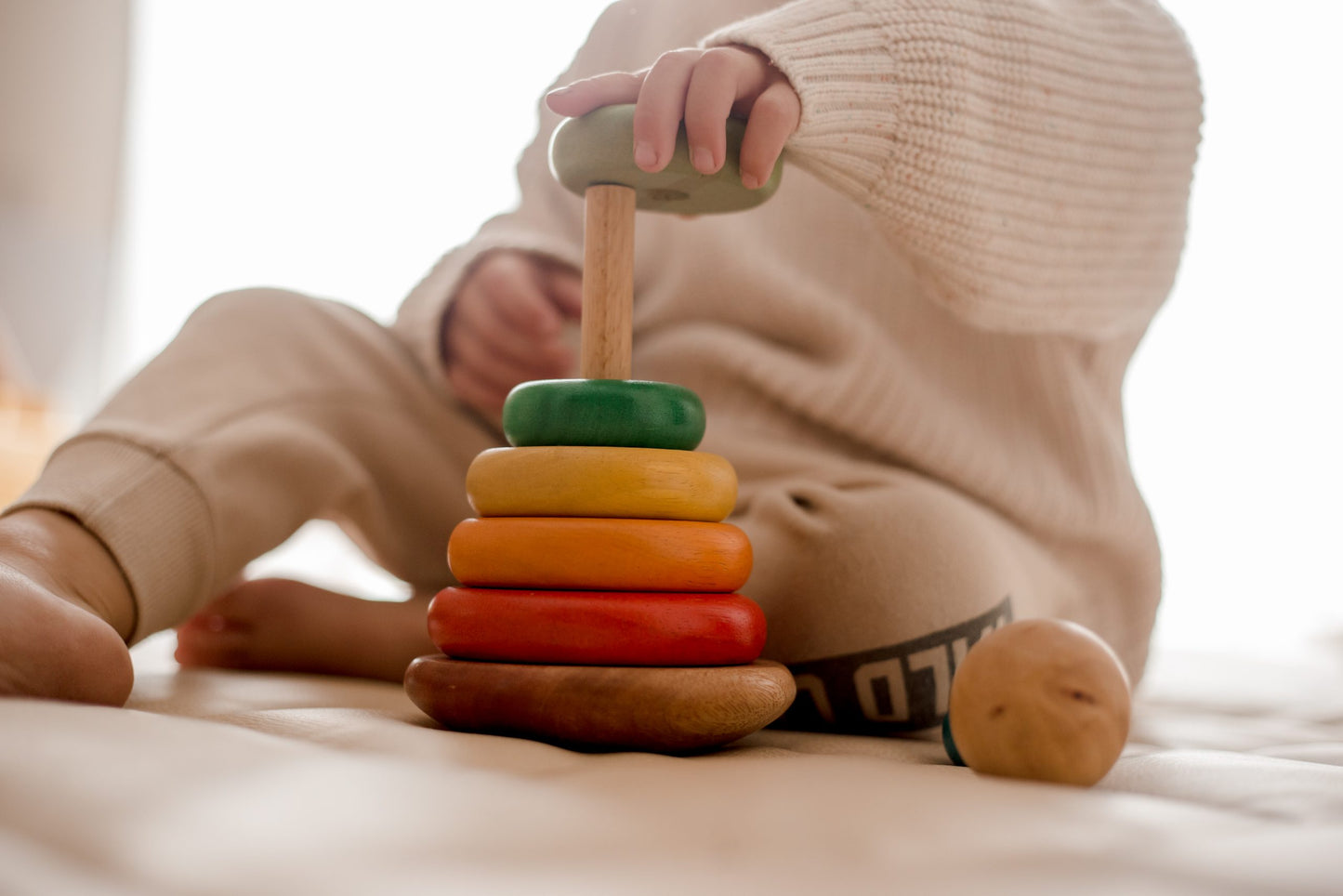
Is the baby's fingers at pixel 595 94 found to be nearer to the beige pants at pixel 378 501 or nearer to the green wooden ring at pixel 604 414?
the green wooden ring at pixel 604 414

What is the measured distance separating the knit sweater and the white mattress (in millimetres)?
303

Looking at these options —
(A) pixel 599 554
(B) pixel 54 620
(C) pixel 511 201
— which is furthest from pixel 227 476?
(C) pixel 511 201

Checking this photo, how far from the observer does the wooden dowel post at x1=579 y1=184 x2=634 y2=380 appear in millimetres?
516

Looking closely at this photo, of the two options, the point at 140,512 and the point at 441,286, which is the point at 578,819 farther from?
the point at 441,286

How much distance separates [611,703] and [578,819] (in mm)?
108

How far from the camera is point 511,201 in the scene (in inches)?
63.0

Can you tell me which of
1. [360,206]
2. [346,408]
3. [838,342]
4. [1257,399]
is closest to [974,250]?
[838,342]

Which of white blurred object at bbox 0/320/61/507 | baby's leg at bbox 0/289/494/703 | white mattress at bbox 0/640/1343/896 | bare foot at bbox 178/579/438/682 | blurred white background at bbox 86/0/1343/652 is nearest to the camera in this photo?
white mattress at bbox 0/640/1343/896

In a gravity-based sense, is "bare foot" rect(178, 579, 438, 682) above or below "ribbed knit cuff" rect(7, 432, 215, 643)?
below

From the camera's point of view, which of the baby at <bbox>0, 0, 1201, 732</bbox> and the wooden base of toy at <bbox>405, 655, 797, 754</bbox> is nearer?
the wooden base of toy at <bbox>405, 655, 797, 754</bbox>

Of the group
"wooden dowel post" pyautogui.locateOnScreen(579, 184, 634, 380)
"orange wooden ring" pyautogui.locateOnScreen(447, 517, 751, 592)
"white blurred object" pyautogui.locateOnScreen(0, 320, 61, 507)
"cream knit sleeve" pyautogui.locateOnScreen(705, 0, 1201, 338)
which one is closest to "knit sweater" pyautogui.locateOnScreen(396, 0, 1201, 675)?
"cream knit sleeve" pyautogui.locateOnScreen(705, 0, 1201, 338)

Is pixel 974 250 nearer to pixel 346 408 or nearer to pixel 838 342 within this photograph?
pixel 838 342

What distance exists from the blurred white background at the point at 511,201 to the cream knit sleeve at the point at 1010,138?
14.7 inches

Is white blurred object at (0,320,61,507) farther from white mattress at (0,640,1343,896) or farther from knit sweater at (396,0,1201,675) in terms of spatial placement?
white mattress at (0,640,1343,896)
